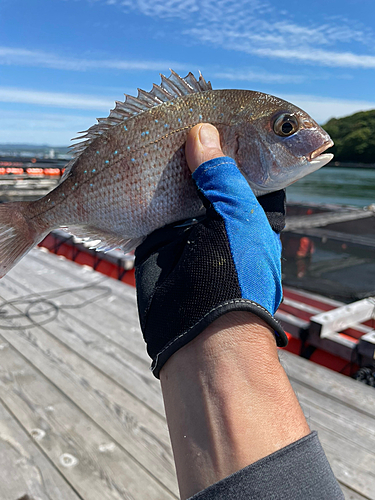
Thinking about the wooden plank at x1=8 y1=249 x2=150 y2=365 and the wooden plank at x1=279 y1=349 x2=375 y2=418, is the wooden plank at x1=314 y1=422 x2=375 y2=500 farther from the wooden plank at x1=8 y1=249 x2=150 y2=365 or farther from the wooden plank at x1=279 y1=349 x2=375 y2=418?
the wooden plank at x1=8 y1=249 x2=150 y2=365

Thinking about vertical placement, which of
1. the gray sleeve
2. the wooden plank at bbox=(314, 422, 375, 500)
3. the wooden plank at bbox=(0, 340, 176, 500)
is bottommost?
the wooden plank at bbox=(314, 422, 375, 500)

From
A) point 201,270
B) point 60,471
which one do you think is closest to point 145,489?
point 60,471

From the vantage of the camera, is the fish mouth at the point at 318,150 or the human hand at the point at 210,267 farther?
the fish mouth at the point at 318,150

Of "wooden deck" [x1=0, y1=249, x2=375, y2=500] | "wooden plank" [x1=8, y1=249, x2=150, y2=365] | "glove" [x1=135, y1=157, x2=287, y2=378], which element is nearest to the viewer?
"glove" [x1=135, y1=157, x2=287, y2=378]

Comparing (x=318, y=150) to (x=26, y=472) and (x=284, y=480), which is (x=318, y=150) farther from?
(x=26, y=472)

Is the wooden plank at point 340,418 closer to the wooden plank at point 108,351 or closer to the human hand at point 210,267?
the wooden plank at point 108,351

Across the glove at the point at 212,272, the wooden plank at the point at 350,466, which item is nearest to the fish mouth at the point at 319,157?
the glove at the point at 212,272

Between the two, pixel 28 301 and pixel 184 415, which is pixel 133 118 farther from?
pixel 28 301

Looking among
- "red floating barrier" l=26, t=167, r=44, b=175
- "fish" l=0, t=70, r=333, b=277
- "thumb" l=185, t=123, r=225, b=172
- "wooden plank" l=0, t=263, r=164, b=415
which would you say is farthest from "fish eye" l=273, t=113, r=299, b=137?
"red floating barrier" l=26, t=167, r=44, b=175
